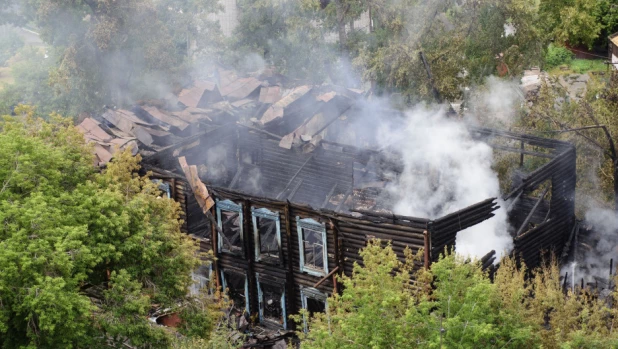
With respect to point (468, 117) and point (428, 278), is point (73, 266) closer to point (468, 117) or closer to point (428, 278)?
point (428, 278)

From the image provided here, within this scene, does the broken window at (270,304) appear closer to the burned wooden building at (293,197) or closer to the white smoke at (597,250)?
the burned wooden building at (293,197)

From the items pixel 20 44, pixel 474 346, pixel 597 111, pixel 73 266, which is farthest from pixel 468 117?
pixel 20 44

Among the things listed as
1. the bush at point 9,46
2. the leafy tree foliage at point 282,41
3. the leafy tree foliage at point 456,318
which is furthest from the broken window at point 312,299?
the bush at point 9,46

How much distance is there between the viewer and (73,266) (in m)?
14.7


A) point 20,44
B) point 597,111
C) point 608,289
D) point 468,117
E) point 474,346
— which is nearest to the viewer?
point 474,346

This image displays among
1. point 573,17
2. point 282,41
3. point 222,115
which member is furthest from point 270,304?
point 573,17

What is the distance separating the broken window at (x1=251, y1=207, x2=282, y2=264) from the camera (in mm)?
20672

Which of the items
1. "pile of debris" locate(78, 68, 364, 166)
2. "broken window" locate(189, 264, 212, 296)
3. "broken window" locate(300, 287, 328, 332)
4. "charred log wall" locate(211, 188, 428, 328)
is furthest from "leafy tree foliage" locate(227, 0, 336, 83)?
"broken window" locate(300, 287, 328, 332)

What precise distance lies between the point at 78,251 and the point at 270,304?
26.8ft

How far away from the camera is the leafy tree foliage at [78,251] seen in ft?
46.4

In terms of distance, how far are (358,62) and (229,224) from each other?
10549 mm

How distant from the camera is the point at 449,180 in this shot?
2148cm

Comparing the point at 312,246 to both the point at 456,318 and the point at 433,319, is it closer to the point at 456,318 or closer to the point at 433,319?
the point at 433,319

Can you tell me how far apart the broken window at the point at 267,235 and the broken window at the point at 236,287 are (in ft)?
3.86
